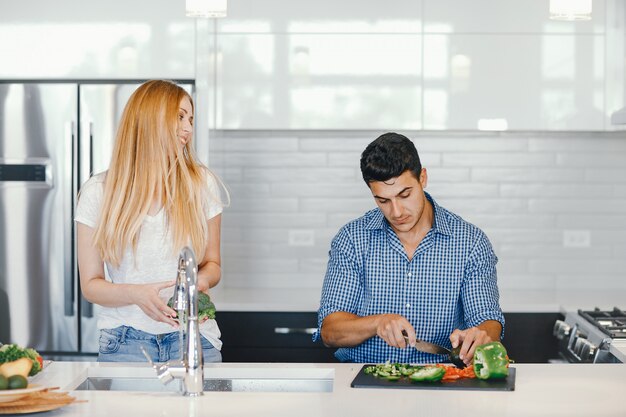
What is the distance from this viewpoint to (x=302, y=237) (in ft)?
16.1

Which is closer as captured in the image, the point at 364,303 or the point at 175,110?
the point at 175,110

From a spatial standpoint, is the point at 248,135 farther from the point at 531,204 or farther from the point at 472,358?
the point at 472,358

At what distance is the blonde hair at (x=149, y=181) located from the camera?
2.88m

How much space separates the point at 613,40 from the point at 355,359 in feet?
7.10

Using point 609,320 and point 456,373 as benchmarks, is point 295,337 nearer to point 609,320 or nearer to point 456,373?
point 609,320

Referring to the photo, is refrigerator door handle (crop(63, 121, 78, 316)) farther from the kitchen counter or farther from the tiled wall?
the kitchen counter

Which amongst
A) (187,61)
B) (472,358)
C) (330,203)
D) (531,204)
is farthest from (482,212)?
(472,358)

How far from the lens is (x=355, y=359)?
3.17m


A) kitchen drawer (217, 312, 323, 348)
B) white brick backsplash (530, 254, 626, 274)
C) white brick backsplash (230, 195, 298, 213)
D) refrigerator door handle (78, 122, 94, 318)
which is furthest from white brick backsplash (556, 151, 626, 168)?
refrigerator door handle (78, 122, 94, 318)

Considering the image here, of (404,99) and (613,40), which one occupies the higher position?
(613,40)

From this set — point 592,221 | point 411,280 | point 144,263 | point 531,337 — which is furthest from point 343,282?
point 592,221

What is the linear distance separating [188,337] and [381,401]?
503 mm

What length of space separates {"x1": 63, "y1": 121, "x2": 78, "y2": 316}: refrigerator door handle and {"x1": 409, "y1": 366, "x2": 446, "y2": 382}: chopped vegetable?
219 cm

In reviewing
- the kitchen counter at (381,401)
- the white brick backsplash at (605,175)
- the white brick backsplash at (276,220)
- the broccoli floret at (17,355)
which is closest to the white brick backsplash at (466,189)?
the white brick backsplash at (605,175)
